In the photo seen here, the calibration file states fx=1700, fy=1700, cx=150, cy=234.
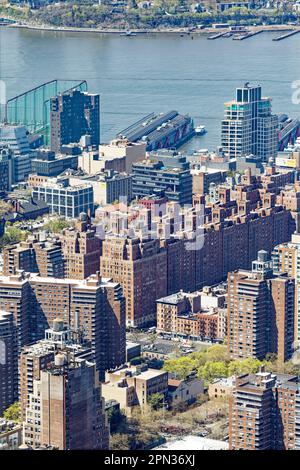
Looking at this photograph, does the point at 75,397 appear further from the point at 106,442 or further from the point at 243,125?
the point at 243,125

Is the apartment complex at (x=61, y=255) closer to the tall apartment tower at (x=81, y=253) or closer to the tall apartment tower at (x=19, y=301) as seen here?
the tall apartment tower at (x=81, y=253)

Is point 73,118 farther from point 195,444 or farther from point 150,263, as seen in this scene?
point 195,444

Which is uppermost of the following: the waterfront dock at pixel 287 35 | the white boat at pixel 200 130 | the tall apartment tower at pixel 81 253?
the tall apartment tower at pixel 81 253

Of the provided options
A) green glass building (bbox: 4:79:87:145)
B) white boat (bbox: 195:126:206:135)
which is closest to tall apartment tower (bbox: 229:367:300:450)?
green glass building (bbox: 4:79:87:145)

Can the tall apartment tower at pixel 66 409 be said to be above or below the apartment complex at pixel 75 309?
above

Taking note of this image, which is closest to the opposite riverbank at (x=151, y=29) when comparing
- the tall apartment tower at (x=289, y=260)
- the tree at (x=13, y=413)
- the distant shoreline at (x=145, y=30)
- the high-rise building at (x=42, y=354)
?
the distant shoreline at (x=145, y=30)

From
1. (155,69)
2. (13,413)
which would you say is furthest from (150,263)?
(155,69)

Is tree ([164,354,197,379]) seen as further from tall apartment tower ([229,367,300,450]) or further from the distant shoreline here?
the distant shoreline
